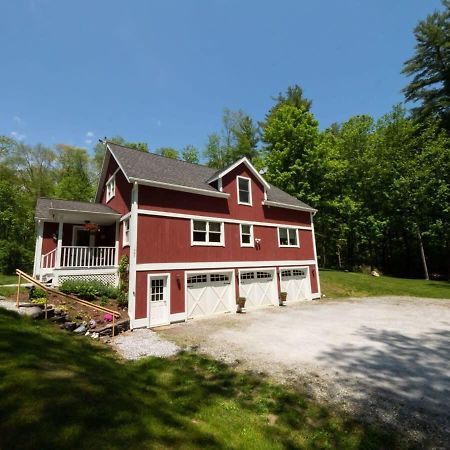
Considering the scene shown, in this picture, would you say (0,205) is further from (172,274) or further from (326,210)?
(326,210)

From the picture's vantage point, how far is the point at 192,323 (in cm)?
1428

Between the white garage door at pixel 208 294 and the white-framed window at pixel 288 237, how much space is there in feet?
18.6

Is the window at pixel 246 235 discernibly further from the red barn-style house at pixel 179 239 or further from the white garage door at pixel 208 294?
the white garage door at pixel 208 294

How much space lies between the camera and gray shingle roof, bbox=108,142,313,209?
→ 15.5 metres

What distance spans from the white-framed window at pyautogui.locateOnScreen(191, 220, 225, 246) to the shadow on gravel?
9.15 meters

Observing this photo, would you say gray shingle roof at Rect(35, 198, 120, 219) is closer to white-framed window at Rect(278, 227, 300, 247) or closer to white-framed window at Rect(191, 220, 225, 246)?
white-framed window at Rect(191, 220, 225, 246)

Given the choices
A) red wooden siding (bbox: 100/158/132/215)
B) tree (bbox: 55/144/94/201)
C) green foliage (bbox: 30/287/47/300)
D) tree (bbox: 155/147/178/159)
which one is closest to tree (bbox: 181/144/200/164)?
tree (bbox: 155/147/178/159)

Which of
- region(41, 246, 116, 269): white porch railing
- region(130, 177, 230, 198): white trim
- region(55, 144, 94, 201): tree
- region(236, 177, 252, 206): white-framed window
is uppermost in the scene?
region(55, 144, 94, 201): tree

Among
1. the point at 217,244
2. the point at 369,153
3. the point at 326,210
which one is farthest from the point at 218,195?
the point at 369,153

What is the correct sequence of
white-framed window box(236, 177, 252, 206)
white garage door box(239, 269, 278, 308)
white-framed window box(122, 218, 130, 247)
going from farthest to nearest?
white-framed window box(236, 177, 252, 206) → white garage door box(239, 269, 278, 308) → white-framed window box(122, 218, 130, 247)

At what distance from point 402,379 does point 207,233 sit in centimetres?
1169

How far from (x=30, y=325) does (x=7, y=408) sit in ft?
20.3

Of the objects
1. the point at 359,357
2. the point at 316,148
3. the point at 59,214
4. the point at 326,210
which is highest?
the point at 316,148

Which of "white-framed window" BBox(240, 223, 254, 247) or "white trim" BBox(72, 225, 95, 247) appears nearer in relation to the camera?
"white trim" BBox(72, 225, 95, 247)
